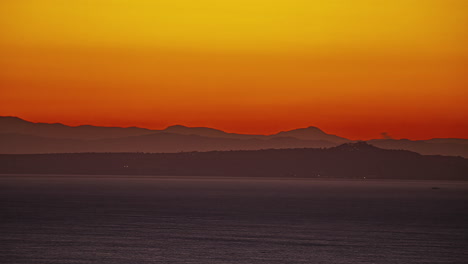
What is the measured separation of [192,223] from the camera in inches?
4072

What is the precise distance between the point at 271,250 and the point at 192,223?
111ft

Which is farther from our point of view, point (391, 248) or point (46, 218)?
point (46, 218)

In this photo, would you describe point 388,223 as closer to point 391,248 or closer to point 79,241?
point 391,248

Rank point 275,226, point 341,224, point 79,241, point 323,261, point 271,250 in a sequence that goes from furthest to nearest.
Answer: point 341,224 → point 275,226 → point 79,241 → point 271,250 → point 323,261

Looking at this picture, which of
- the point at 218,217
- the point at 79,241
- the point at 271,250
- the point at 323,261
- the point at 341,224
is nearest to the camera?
the point at 323,261

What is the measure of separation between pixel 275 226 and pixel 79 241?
31689 mm

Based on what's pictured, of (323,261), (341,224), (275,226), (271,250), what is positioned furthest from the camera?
(341,224)

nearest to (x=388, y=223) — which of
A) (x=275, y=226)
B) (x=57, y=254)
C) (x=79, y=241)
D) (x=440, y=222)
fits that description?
(x=440, y=222)

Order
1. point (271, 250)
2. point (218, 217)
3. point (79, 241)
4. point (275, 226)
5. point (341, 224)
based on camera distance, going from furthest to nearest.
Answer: point (218, 217)
point (341, 224)
point (275, 226)
point (79, 241)
point (271, 250)

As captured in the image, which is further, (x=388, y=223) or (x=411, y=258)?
(x=388, y=223)

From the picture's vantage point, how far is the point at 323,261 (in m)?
64.3

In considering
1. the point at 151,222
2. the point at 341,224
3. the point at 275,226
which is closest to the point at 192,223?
the point at 151,222

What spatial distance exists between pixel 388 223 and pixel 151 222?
36.4 metres

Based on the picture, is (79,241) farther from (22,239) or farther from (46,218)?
(46,218)
